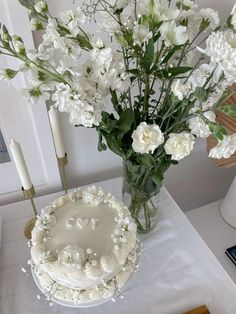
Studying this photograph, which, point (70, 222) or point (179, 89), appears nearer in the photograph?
point (179, 89)

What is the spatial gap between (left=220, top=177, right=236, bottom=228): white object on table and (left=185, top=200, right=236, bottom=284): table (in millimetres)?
22

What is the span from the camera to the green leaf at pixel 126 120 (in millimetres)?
510

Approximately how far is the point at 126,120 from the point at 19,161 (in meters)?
0.27

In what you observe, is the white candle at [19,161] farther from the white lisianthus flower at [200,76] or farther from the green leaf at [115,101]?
the white lisianthus flower at [200,76]

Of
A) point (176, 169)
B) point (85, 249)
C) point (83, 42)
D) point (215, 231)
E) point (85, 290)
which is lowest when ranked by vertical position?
point (215, 231)

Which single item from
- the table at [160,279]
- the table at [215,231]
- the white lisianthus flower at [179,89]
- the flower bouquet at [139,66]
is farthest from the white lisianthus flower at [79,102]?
the table at [215,231]

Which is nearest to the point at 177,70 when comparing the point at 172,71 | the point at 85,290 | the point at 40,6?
the point at 172,71

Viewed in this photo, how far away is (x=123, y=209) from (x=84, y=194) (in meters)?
0.10

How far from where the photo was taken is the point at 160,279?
0.69 metres

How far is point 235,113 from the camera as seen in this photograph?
0.40m

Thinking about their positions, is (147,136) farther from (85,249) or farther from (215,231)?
(215,231)

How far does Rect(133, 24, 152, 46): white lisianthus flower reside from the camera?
0.41 metres

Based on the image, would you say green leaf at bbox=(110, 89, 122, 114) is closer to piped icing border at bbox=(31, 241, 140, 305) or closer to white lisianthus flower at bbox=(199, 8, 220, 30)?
white lisianthus flower at bbox=(199, 8, 220, 30)

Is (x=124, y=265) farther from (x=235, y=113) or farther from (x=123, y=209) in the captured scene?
(x=235, y=113)
